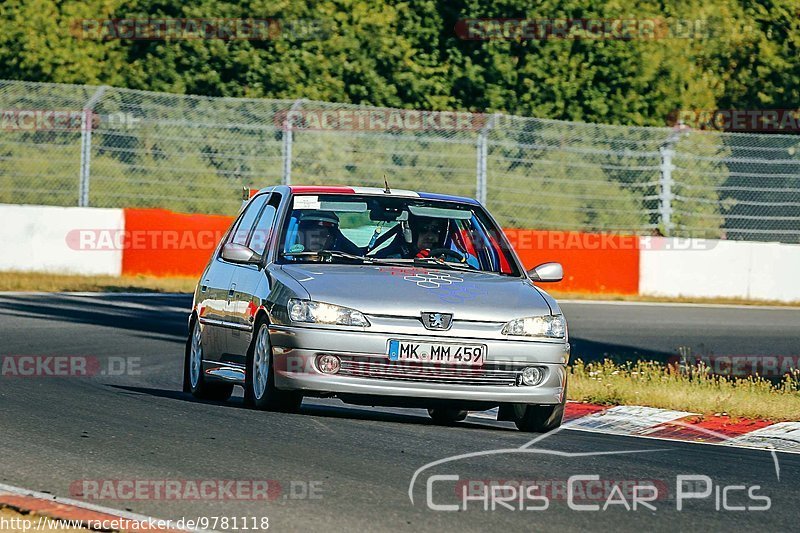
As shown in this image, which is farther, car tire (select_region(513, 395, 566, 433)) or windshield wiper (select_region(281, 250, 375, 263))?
windshield wiper (select_region(281, 250, 375, 263))

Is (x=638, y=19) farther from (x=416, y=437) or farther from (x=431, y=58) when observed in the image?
(x=416, y=437)

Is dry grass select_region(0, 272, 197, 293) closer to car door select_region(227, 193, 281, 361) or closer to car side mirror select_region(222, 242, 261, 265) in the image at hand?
car door select_region(227, 193, 281, 361)

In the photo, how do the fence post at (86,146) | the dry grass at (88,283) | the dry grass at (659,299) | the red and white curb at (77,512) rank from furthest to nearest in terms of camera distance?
the dry grass at (659,299) → the fence post at (86,146) → the dry grass at (88,283) → the red and white curb at (77,512)

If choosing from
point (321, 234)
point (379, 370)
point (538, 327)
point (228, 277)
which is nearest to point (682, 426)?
point (538, 327)

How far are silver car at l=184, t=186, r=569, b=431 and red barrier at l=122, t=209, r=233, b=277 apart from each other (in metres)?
13.7

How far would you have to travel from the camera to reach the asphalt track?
6.96 meters

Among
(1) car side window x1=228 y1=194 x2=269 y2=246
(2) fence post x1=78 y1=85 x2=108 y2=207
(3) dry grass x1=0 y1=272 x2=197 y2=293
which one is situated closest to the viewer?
(1) car side window x1=228 y1=194 x2=269 y2=246

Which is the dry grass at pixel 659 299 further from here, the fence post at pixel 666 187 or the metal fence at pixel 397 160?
the fence post at pixel 666 187

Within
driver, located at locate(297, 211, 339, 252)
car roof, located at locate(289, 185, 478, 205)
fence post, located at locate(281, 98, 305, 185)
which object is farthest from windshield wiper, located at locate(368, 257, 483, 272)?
fence post, located at locate(281, 98, 305, 185)

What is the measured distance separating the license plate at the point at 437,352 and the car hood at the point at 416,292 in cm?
18

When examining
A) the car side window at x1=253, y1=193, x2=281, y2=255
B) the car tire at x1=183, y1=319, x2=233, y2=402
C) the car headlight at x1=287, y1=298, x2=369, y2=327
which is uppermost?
the car side window at x1=253, y1=193, x2=281, y2=255

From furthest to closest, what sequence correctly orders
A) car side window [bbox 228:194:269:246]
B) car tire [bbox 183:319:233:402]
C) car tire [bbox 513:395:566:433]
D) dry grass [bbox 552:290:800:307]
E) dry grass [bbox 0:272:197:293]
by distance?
dry grass [bbox 552:290:800:307] < dry grass [bbox 0:272:197:293] < car side window [bbox 228:194:269:246] < car tire [bbox 183:319:233:402] < car tire [bbox 513:395:566:433]

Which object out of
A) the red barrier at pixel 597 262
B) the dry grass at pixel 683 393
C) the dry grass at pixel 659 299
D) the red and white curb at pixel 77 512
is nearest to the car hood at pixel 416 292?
the dry grass at pixel 683 393

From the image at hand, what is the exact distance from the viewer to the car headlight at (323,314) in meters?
9.69
